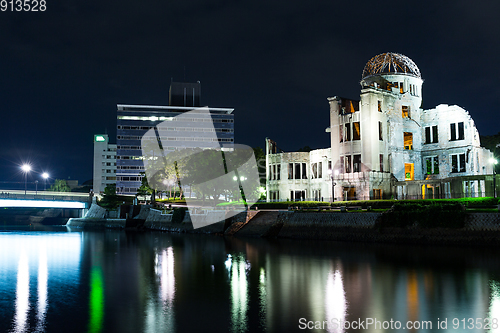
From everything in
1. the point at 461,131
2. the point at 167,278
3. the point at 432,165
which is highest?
the point at 461,131

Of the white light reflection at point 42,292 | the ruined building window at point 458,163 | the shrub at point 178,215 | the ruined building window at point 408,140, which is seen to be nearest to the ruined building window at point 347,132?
the ruined building window at point 408,140

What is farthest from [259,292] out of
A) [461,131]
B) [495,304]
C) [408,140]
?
[408,140]

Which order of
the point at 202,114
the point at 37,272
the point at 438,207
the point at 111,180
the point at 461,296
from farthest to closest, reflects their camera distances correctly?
1. the point at 111,180
2. the point at 202,114
3. the point at 438,207
4. the point at 37,272
5. the point at 461,296

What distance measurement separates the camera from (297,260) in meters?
32.5

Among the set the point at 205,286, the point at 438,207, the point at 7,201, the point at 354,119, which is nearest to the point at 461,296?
the point at 205,286

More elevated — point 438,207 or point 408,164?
point 408,164

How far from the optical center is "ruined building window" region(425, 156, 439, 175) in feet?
208

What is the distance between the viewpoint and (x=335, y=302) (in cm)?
1850

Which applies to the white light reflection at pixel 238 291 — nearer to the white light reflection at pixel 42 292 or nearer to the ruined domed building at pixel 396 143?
the white light reflection at pixel 42 292

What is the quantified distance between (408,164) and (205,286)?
49.7m

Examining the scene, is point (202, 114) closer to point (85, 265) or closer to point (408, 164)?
point (408, 164)

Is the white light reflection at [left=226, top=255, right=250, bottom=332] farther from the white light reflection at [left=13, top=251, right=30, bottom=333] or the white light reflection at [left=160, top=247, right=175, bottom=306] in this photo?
the white light reflection at [left=13, top=251, right=30, bottom=333]

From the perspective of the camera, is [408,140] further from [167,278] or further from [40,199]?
[40,199]

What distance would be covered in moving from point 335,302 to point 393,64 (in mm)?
57208
